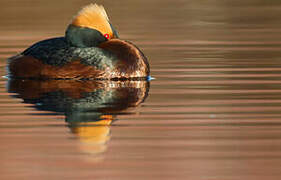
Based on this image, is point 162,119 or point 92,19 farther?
point 92,19

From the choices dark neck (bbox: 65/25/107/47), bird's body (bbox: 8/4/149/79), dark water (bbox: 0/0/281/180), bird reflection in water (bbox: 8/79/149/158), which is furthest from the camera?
dark neck (bbox: 65/25/107/47)

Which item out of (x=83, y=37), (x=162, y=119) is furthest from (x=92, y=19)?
(x=162, y=119)

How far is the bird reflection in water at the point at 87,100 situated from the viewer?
9477mm

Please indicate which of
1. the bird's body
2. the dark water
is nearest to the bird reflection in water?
the dark water

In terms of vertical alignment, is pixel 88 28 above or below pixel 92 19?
below

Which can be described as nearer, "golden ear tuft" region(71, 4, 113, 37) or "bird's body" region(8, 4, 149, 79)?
"bird's body" region(8, 4, 149, 79)

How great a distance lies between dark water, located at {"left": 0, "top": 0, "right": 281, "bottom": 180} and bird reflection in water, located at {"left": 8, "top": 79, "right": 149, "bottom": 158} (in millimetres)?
12

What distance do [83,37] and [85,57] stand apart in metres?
0.50

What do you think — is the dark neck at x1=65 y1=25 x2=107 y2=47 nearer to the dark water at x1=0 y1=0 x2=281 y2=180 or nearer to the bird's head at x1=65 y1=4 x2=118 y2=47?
the bird's head at x1=65 y1=4 x2=118 y2=47

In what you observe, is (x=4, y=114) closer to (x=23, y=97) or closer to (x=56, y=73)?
(x=23, y=97)

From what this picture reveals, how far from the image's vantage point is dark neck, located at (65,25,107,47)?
14164 millimetres

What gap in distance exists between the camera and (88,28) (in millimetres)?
14297

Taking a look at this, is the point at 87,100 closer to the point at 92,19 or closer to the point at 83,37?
the point at 83,37

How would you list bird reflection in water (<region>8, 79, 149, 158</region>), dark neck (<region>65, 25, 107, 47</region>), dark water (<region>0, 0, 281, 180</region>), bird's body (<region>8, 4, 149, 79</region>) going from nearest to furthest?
dark water (<region>0, 0, 281, 180</region>) < bird reflection in water (<region>8, 79, 149, 158</region>) < bird's body (<region>8, 4, 149, 79</region>) < dark neck (<region>65, 25, 107, 47</region>)
